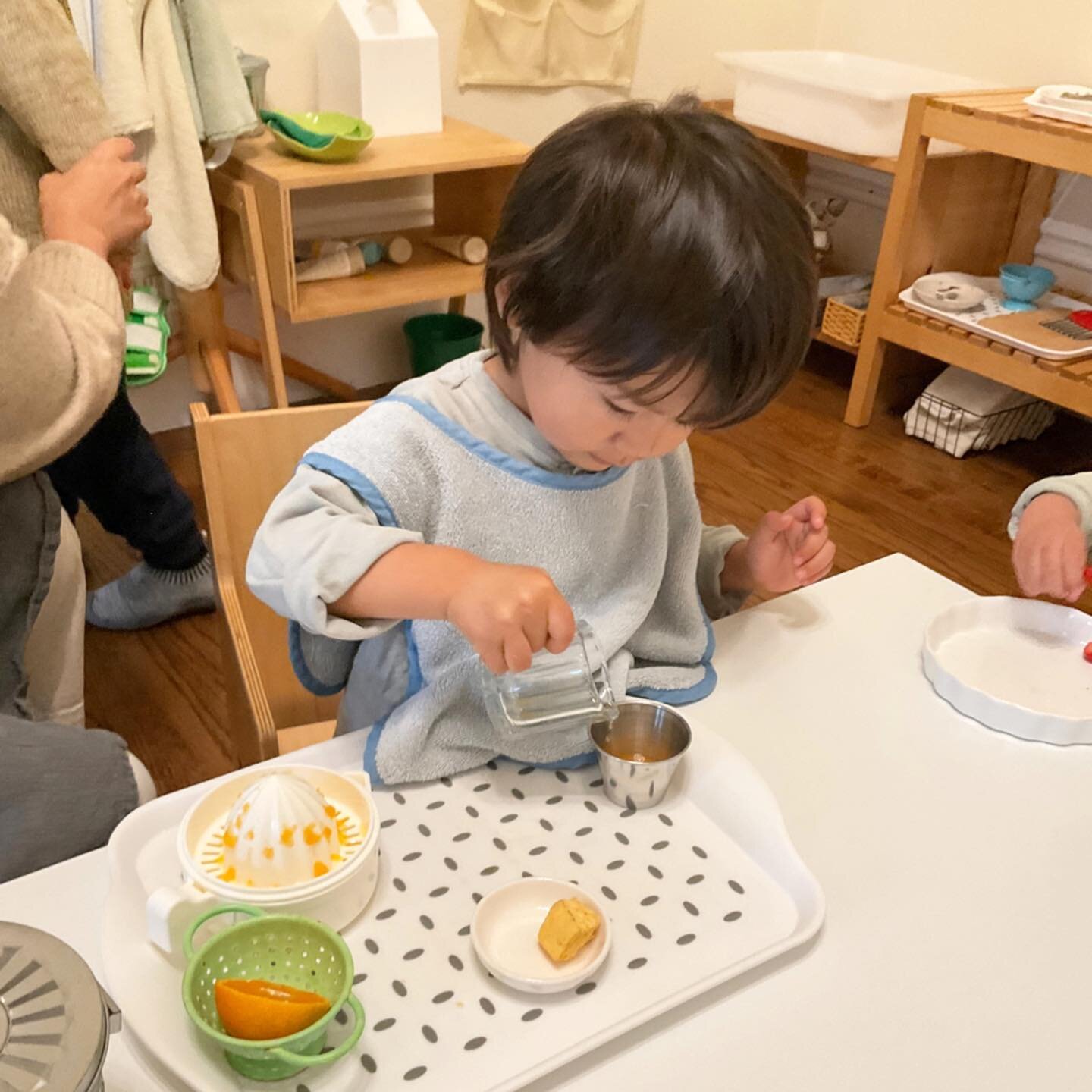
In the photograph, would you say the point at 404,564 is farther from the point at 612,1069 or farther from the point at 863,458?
the point at 863,458

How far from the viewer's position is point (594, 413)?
670 millimetres

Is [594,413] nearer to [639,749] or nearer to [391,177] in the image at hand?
[639,749]

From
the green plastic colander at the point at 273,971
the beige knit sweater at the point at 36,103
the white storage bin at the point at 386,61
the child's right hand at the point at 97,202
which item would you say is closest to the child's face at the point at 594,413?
the green plastic colander at the point at 273,971

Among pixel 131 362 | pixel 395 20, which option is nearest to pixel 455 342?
pixel 395 20

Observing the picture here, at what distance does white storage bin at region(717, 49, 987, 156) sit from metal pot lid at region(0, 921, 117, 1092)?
2359 millimetres

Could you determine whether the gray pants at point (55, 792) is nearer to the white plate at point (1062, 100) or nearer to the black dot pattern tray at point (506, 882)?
the black dot pattern tray at point (506, 882)

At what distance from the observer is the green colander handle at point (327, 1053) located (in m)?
0.47

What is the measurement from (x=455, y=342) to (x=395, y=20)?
0.67 m

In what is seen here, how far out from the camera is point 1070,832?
2.22 ft

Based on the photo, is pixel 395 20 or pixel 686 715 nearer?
→ pixel 686 715

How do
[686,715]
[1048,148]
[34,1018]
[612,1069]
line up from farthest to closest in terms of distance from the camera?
[1048,148]
[686,715]
[612,1069]
[34,1018]

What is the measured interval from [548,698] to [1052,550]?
0.45 m

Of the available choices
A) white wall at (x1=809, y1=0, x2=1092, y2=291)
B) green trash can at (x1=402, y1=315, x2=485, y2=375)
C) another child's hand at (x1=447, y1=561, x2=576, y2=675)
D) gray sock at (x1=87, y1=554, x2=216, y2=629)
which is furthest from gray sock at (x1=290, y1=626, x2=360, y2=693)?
white wall at (x1=809, y1=0, x2=1092, y2=291)

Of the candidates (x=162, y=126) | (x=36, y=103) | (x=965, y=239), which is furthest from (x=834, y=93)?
(x=36, y=103)
